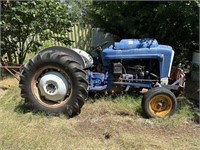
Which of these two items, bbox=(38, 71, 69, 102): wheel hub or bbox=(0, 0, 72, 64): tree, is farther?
bbox=(0, 0, 72, 64): tree

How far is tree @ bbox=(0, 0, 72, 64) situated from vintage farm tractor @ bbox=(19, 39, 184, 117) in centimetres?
261

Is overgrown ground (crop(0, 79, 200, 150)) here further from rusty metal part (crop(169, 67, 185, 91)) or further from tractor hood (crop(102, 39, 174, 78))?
tractor hood (crop(102, 39, 174, 78))

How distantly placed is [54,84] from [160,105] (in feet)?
5.41

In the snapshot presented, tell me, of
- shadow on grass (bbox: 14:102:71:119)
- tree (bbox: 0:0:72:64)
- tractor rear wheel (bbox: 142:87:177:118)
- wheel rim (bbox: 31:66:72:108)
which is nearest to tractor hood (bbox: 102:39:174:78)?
tractor rear wheel (bbox: 142:87:177:118)

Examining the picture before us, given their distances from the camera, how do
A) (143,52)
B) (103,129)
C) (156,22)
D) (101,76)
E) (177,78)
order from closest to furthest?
(103,129)
(143,52)
(101,76)
(177,78)
(156,22)

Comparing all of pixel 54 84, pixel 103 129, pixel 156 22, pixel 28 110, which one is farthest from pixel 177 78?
pixel 28 110

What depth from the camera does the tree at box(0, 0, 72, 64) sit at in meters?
7.60

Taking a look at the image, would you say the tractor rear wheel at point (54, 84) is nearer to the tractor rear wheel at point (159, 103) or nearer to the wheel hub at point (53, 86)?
the wheel hub at point (53, 86)

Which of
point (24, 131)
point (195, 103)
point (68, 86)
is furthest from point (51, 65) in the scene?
point (195, 103)

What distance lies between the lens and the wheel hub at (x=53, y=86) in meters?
5.05

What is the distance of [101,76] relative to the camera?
215 inches

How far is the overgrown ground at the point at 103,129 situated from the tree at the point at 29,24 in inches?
108

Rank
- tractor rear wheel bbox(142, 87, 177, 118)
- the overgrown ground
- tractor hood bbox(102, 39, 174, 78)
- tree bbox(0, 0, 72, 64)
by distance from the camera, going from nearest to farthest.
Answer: the overgrown ground
tractor rear wheel bbox(142, 87, 177, 118)
tractor hood bbox(102, 39, 174, 78)
tree bbox(0, 0, 72, 64)

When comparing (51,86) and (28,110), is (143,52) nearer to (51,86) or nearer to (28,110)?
(51,86)
